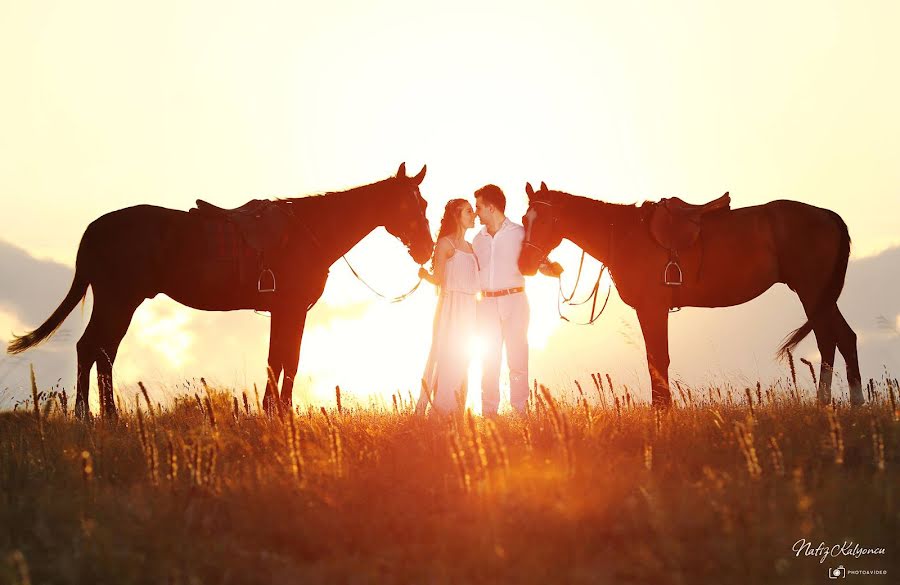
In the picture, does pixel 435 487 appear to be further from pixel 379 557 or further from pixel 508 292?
pixel 508 292

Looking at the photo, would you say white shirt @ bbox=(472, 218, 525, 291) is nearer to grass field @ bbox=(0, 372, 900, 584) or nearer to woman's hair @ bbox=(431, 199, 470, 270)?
→ woman's hair @ bbox=(431, 199, 470, 270)

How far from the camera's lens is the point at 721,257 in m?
9.71

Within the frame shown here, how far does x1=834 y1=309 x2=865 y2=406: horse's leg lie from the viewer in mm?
9711

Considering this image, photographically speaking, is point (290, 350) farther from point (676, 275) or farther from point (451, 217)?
point (676, 275)

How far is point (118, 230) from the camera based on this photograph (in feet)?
30.3

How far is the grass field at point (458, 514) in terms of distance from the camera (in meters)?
3.99

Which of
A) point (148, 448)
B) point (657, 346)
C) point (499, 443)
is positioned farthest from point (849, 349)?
point (148, 448)

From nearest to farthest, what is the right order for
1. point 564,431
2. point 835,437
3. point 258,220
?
1. point 564,431
2. point 835,437
3. point 258,220

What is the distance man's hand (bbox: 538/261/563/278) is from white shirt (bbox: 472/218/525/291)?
0.43 metres

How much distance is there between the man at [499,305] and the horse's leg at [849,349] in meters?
4.30

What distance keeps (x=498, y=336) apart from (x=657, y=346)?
6.40ft

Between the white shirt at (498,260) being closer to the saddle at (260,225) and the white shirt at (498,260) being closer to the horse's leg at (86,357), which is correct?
the saddle at (260,225)

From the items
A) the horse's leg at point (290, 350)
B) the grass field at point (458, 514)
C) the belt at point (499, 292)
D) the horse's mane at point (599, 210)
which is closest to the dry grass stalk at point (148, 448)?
the grass field at point (458, 514)

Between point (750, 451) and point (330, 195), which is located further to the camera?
point (330, 195)
